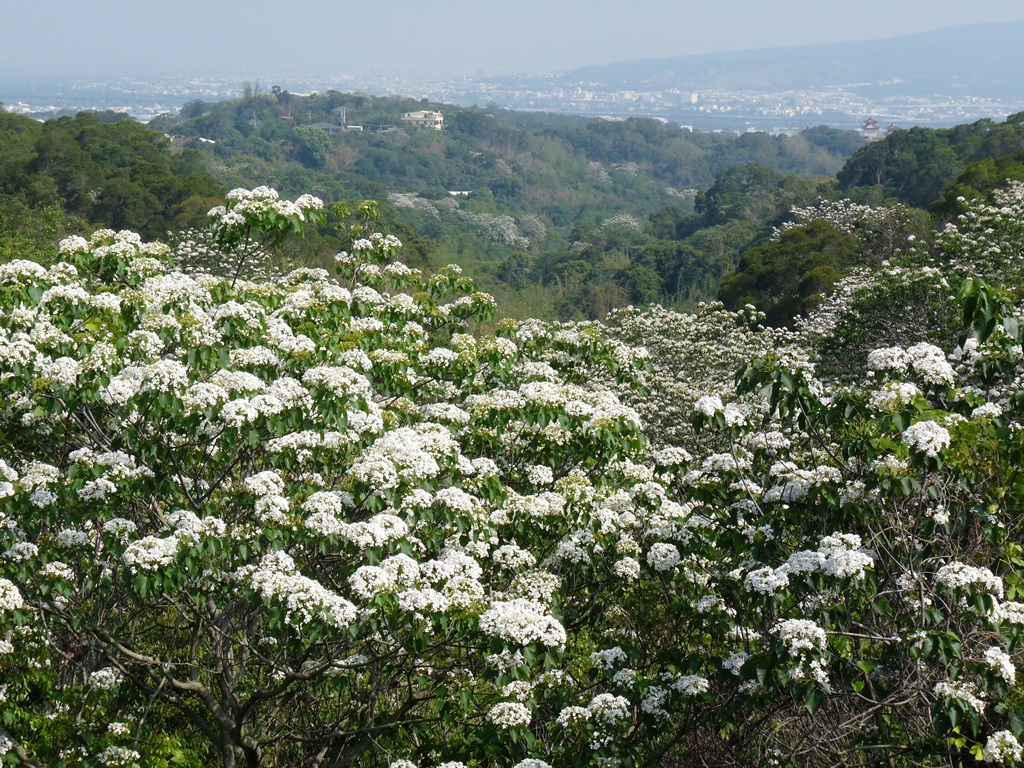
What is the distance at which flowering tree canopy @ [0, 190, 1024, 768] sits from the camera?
181 inches

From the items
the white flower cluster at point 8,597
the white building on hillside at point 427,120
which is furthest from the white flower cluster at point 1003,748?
the white building on hillside at point 427,120

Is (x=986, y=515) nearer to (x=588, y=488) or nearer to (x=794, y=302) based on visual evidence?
(x=588, y=488)

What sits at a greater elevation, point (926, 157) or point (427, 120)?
point (427, 120)

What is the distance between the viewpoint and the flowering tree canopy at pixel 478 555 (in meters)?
4.59

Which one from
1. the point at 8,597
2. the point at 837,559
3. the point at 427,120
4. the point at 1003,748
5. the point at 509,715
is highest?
the point at 427,120

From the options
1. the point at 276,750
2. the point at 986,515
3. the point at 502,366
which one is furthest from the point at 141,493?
the point at 986,515

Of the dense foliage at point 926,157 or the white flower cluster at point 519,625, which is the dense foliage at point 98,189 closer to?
the dense foliage at point 926,157

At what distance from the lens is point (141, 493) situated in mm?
5441

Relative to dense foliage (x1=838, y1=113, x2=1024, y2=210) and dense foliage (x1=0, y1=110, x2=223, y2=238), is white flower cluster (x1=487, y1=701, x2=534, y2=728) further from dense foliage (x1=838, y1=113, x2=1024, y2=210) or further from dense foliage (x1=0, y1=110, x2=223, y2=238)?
dense foliage (x1=838, y1=113, x2=1024, y2=210)

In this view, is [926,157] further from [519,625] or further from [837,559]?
[519,625]

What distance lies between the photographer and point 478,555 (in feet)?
17.7

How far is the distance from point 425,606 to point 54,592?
1.99 meters

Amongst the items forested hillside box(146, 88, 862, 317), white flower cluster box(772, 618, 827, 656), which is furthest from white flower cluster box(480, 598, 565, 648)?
forested hillside box(146, 88, 862, 317)

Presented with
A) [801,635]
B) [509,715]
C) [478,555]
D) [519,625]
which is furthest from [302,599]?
[801,635]
